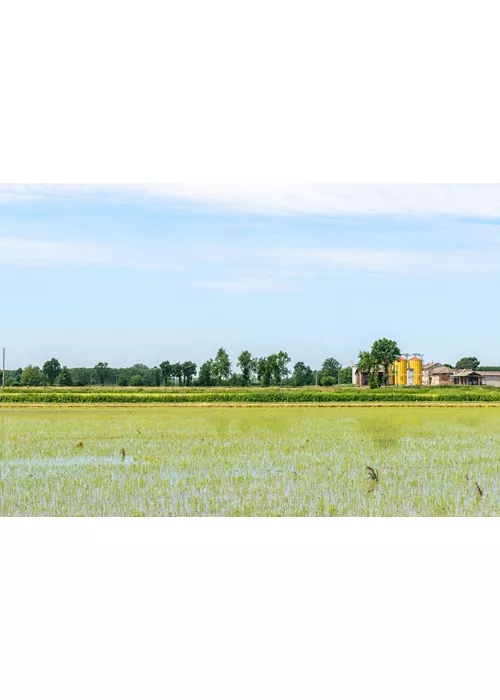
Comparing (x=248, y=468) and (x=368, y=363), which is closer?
(x=248, y=468)

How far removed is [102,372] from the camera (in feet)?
76.4

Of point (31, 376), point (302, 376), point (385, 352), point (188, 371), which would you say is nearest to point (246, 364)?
point (188, 371)

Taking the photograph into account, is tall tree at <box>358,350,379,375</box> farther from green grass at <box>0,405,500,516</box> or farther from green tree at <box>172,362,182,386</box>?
green grass at <box>0,405,500,516</box>

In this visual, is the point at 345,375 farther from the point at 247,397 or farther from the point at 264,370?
the point at 264,370

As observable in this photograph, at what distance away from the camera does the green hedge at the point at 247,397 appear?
80.0ft

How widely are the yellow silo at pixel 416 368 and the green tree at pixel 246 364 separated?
7.06m

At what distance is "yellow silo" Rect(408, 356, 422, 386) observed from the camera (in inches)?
1014

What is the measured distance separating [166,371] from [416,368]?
31.1ft

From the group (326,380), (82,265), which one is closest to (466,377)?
(326,380)

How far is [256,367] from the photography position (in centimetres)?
2061

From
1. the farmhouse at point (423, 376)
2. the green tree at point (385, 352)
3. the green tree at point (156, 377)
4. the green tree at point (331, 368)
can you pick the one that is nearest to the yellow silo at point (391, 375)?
the farmhouse at point (423, 376)

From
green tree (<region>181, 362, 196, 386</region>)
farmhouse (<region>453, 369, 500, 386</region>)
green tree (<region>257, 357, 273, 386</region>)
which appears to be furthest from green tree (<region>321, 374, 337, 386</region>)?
green tree (<region>181, 362, 196, 386</region>)

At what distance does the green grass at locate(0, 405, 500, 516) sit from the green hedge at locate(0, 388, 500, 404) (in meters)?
7.43
